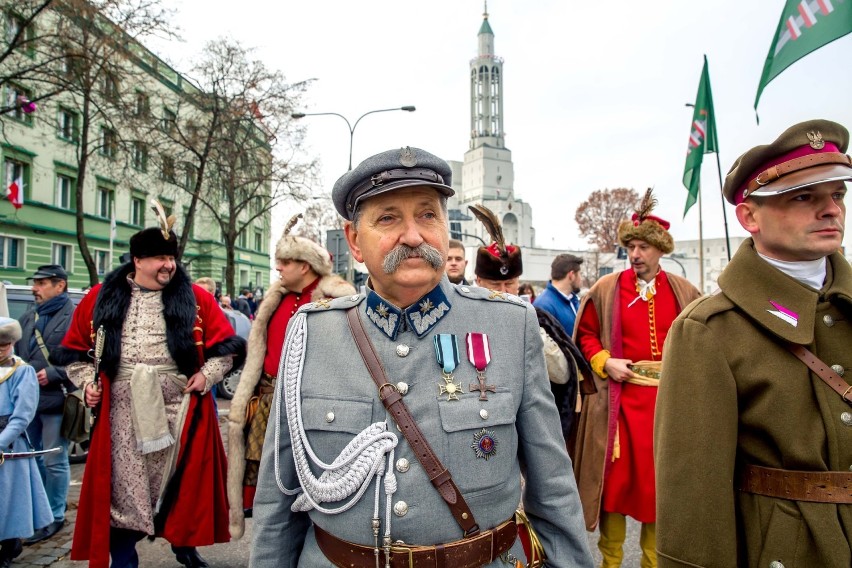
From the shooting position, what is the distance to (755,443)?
1900 millimetres

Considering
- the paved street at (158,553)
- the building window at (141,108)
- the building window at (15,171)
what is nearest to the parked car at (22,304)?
the paved street at (158,553)

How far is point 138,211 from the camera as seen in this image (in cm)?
3294

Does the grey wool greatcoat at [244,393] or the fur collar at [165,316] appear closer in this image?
the fur collar at [165,316]

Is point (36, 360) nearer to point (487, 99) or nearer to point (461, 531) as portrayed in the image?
point (461, 531)

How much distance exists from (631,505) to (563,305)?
2.05 m

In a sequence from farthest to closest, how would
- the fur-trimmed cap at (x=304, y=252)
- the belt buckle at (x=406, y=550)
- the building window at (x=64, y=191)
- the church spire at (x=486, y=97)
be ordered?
1. the church spire at (x=486, y=97)
2. the building window at (x=64, y=191)
3. the fur-trimmed cap at (x=304, y=252)
4. the belt buckle at (x=406, y=550)

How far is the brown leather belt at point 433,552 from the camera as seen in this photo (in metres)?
1.63

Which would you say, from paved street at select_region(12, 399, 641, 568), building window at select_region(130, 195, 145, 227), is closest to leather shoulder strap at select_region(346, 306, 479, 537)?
paved street at select_region(12, 399, 641, 568)

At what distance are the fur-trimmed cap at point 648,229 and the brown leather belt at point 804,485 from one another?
247 cm

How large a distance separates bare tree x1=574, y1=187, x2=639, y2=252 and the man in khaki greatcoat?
5165 cm

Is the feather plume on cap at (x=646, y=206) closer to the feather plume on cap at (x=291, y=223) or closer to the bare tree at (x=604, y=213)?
the feather plume on cap at (x=291, y=223)

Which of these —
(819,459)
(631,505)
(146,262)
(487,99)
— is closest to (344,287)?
(146,262)

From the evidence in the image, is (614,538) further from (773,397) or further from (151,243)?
(151,243)

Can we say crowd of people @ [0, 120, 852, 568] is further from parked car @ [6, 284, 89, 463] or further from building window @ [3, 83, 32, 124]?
building window @ [3, 83, 32, 124]
